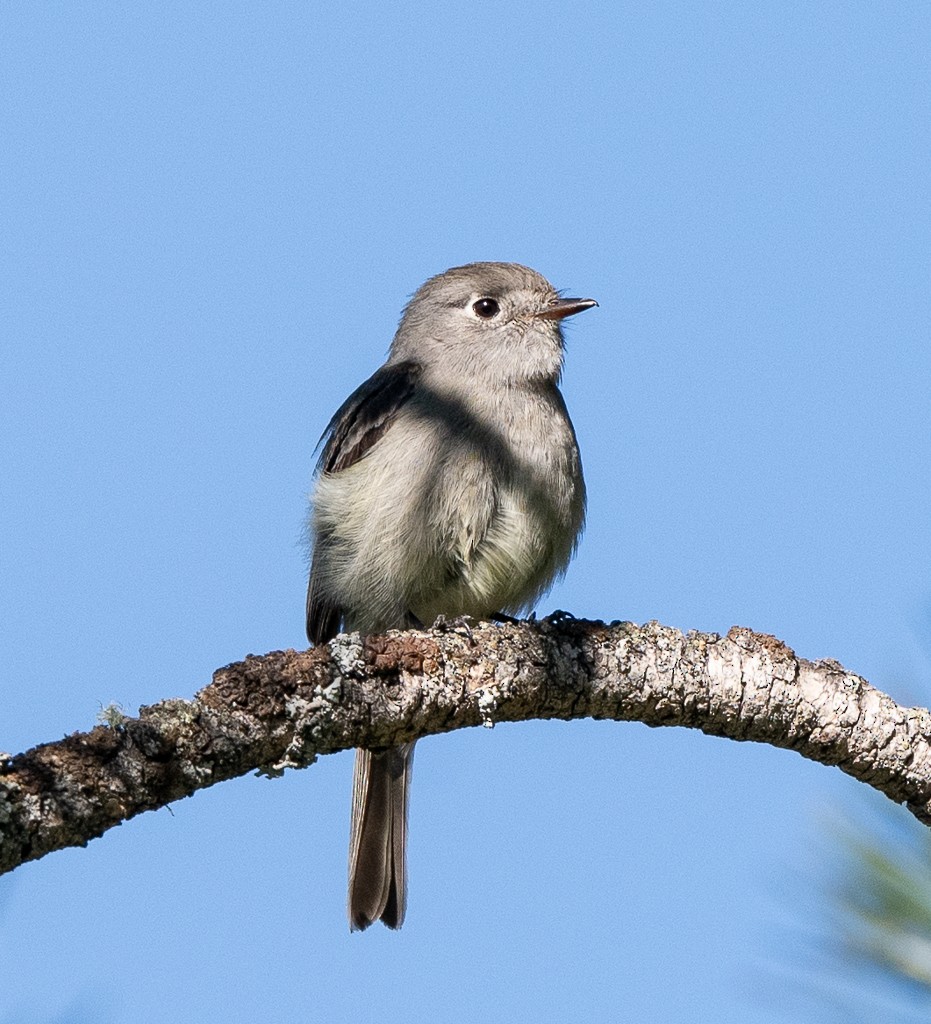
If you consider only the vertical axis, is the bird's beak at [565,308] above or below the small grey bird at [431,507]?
above

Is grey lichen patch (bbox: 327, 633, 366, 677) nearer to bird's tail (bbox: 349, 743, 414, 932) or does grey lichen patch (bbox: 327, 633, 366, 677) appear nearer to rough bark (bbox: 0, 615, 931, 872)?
rough bark (bbox: 0, 615, 931, 872)

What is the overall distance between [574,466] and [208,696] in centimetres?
A: 349

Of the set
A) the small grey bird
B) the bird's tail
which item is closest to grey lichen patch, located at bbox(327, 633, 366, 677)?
the small grey bird

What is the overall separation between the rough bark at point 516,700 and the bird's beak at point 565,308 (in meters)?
3.15

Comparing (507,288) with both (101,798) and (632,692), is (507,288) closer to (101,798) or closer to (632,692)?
(632,692)

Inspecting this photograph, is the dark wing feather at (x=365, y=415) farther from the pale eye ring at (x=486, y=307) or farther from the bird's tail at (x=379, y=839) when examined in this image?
the bird's tail at (x=379, y=839)

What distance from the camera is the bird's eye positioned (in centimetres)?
747

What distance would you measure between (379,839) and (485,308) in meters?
2.79

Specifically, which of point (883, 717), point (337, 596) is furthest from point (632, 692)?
point (337, 596)

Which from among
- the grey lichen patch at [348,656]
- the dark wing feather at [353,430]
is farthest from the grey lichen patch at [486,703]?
the dark wing feather at [353,430]

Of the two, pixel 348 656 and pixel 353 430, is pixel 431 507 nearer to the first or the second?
pixel 353 430

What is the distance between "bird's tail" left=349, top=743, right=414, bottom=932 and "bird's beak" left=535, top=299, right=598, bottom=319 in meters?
2.31

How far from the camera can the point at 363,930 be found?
20.0 ft

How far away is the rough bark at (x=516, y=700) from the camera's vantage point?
11.2 feet
